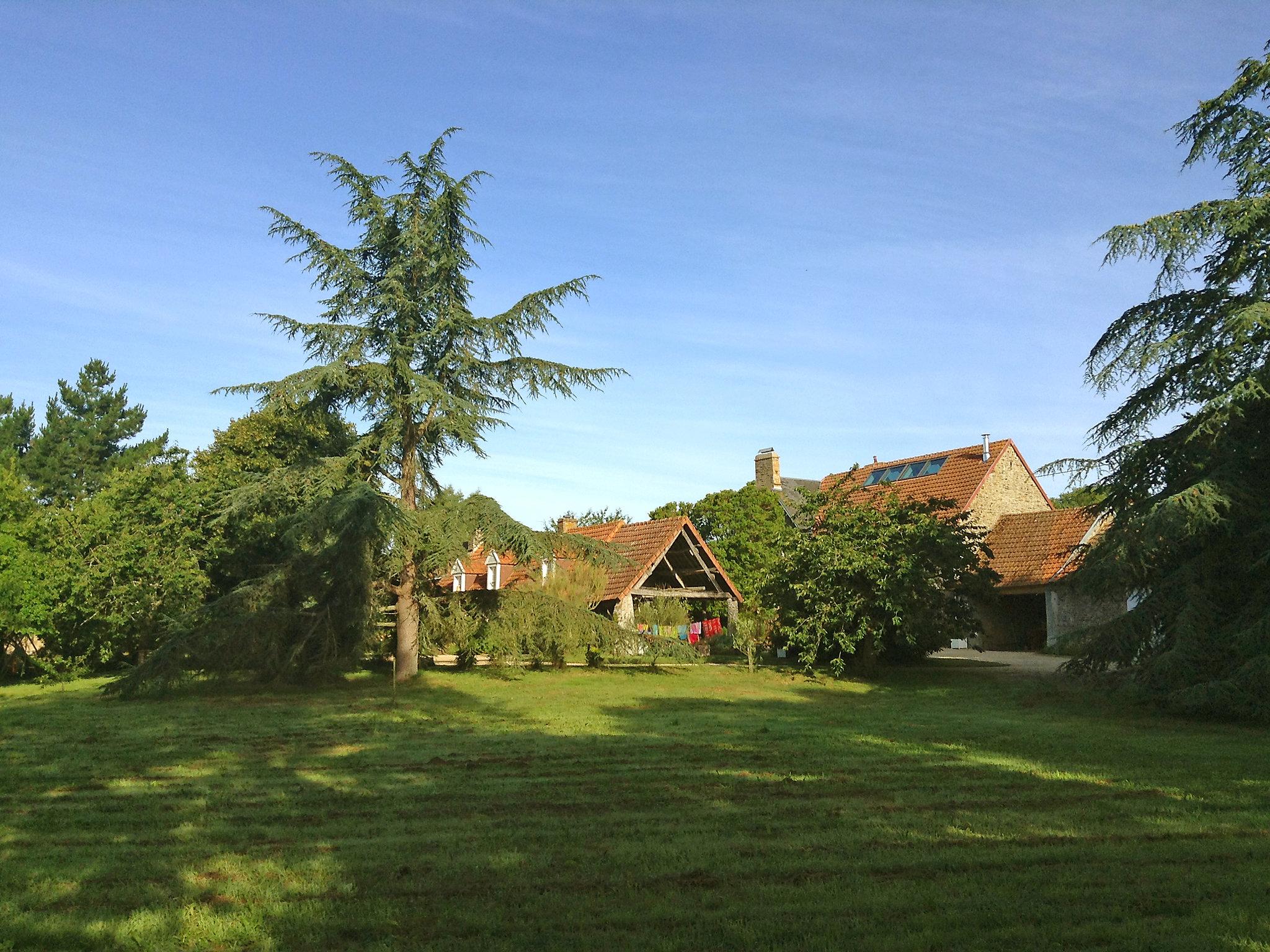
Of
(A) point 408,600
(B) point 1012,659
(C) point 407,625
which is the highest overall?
(A) point 408,600

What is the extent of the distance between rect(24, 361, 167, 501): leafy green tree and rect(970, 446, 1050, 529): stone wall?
148 feet

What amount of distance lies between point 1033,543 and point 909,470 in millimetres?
8312

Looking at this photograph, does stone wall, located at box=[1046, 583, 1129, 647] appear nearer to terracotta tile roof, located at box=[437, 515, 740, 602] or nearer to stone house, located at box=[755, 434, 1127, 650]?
stone house, located at box=[755, 434, 1127, 650]

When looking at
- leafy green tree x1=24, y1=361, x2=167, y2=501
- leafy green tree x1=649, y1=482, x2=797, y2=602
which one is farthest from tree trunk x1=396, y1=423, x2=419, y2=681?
leafy green tree x1=24, y1=361, x2=167, y2=501

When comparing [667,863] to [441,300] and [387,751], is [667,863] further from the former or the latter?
[441,300]

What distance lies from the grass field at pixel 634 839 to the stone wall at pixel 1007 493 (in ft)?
82.8

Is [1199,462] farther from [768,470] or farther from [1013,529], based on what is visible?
[768,470]

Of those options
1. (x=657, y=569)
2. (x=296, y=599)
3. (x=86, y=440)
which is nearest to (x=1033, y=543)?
(x=657, y=569)

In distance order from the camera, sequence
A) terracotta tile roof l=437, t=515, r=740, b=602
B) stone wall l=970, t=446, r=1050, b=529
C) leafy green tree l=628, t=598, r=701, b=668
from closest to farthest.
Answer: leafy green tree l=628, t=598, r=701, b=668 → terracotta tile roof l=437, t=515, r=740, b=602 → stone wall l=970, t=446, r=1050, b=529

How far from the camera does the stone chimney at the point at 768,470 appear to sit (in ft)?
155

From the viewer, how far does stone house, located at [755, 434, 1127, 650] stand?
3234 centimetres

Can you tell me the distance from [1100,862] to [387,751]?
7513mm

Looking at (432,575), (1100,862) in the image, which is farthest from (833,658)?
(1100,862)

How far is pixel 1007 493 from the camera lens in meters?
39.1
